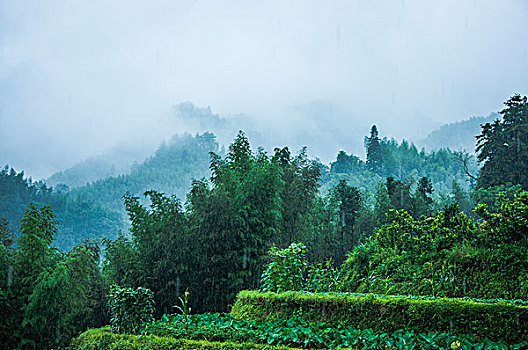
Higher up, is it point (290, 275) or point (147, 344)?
point (290, 275)

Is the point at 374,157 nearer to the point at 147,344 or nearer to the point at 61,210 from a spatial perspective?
the point at 61,210

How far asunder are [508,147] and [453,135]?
10721cm

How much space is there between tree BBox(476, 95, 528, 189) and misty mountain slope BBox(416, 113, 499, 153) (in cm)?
9837

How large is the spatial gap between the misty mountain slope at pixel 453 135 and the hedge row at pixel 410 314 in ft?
380

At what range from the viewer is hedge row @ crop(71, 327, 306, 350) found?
156 inches

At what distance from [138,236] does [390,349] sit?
7517 mm

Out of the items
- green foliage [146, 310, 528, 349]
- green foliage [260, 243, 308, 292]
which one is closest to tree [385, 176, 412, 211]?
green foliage [260, 243, 308, 292]

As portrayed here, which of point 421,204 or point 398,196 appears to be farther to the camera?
point 398,196

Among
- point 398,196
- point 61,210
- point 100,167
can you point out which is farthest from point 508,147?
point 100,167

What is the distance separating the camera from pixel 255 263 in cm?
960

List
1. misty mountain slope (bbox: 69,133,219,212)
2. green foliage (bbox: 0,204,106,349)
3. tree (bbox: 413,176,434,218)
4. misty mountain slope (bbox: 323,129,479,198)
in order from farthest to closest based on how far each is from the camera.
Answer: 1. misty mountain slope (bbox: 69,133,219,212)
2. misty mountain slope (bbox: 323,129,479,198)
3. tree (bbox: 413,176,434,218)
4. green foliage (bbox: 0,204,106,349)

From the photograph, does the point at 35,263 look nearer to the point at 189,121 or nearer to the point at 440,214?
the point at 440,214

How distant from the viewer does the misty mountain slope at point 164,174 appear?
64188mm

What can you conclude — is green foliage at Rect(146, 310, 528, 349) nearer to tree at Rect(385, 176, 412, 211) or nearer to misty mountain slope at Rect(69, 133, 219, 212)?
tree at Rect(385, 176, 412, 211)
